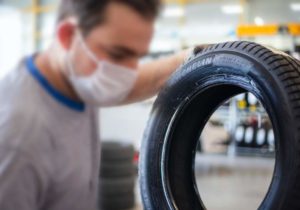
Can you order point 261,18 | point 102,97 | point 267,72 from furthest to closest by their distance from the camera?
point 261,18 < point 102,97 < point 267,72

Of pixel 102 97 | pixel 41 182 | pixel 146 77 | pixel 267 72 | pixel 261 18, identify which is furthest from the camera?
pixel 261 18

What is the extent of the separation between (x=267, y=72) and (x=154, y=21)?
1.00 feet

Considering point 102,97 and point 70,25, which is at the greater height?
point 70,25

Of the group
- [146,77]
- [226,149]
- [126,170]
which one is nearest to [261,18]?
[226,149]

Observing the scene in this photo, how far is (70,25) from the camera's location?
989 mm

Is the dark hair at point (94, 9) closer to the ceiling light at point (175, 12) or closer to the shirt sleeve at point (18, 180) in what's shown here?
the shirt sleeve at point (18, 180)

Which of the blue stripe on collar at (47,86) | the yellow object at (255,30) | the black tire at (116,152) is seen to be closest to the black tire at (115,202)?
the black tire at (116,152)

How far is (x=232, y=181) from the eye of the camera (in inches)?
171

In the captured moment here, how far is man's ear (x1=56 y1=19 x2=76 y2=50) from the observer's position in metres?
0.99

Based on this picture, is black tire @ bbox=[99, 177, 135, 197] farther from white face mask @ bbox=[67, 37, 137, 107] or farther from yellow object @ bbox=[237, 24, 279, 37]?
yellow object @ bbox=[237, 24, 279, 37]

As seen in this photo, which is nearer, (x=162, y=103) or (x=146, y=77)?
(x=162, y=103)

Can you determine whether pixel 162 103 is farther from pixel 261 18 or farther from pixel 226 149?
pixel 261 18

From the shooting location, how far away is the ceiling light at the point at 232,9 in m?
8.76

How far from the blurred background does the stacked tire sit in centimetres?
14
